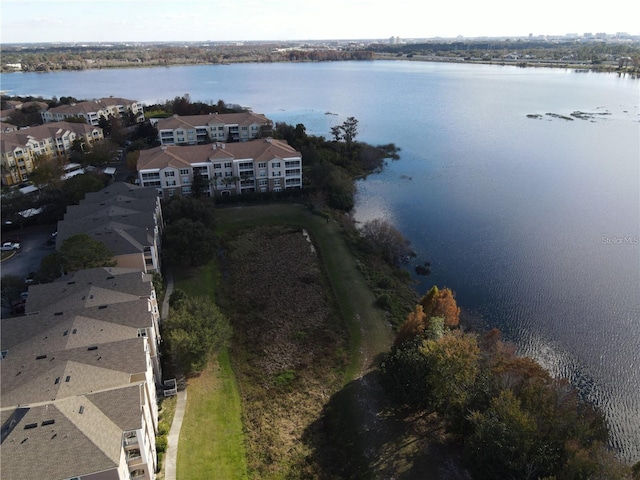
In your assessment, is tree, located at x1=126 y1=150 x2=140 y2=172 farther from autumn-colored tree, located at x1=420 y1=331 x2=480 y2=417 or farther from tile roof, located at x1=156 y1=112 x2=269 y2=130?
autumn-colored tree, located at x1=420 y1=331 x2=480 y2=417

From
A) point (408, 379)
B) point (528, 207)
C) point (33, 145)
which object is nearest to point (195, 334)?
point (408, 379)

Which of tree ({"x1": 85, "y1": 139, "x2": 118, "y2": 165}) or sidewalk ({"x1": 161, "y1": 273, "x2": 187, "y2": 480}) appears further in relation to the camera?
tree ({"x1": 85, "y1": 139, "x2": 118, "y2": 165})

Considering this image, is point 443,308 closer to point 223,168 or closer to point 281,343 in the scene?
point 281,343

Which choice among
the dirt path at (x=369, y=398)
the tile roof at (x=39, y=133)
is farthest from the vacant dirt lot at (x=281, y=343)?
the tile roof at (x=39, y=133)

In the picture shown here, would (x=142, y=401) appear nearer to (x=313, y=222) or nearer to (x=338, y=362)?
(x=338, y=362)

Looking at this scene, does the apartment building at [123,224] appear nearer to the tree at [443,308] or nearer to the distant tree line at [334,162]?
the distant tree line at [334,162]

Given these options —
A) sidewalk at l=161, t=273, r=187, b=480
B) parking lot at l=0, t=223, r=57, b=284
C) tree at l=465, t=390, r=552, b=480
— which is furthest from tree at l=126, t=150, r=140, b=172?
tree at l=465, t=390, r=552, b=480

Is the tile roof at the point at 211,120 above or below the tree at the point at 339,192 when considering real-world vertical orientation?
above
